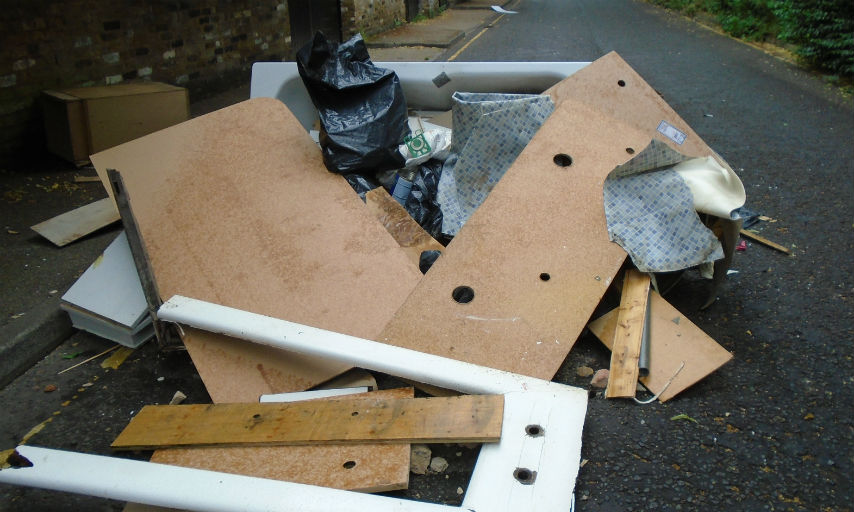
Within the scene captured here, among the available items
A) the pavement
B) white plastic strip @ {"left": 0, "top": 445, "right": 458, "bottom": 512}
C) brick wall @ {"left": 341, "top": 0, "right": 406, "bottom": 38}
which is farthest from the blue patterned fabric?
brick wall @ {"left": 341, "top": 0, "right": 406, "bottom": 38}

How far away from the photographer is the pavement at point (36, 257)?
2650mm

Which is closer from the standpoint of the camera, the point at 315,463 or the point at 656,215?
the point at 315,463

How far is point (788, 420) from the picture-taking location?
220 cm

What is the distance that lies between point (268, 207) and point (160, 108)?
2677mm

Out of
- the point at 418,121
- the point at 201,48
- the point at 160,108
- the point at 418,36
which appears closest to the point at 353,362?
the point at 418,121

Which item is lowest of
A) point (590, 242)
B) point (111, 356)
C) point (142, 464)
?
point (111, 356)

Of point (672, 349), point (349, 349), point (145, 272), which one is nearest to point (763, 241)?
point (672, 349)

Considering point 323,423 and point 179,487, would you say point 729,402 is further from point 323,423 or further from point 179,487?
point 179,487

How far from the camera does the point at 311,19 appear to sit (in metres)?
9.51

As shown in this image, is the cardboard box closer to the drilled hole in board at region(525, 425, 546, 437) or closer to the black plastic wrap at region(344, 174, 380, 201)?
the black plastic wrap at region(344, 174, 380, 201)

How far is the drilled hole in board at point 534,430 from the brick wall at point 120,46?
4526mm

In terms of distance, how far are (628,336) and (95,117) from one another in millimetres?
4149

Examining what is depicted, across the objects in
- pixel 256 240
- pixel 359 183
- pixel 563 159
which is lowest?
pixel 256 240

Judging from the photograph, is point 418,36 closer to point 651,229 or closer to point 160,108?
point 160,108
